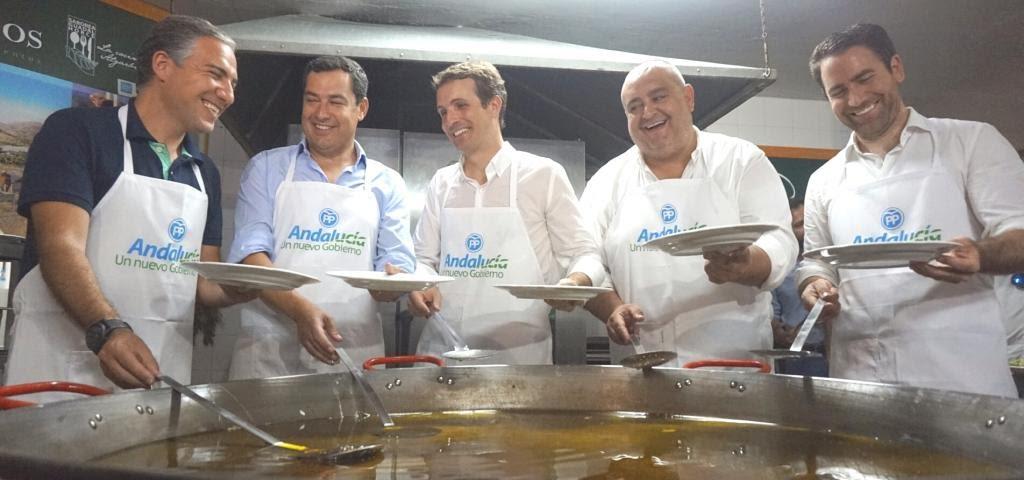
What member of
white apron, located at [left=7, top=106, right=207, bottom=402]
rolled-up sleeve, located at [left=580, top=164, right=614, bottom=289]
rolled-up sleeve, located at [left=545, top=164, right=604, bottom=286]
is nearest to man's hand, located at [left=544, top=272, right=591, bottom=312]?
rolled-up sleeve, located at [left=545, top=164, right=604, bottom=286]

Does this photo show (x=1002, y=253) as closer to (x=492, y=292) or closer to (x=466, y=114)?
(x=492, y=292)

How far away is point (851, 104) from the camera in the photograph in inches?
72.3

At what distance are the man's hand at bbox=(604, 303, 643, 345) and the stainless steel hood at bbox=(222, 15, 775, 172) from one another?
1.55 m

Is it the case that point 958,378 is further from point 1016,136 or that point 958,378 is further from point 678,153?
point 1016,136

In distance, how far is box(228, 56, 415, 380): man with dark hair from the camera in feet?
6.46

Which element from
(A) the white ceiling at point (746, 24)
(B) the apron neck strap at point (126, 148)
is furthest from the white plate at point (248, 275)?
(A) the white ceiling at point (746, 24)

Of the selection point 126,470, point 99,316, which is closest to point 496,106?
point 99,316

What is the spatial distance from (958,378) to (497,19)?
2.98 meters

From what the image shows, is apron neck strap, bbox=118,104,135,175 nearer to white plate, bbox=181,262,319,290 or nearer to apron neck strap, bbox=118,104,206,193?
apron neck strap, bbox=118,104,206,193

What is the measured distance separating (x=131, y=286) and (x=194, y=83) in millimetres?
509

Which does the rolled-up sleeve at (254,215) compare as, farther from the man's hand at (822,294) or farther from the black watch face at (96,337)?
the man's hand at (822,294)

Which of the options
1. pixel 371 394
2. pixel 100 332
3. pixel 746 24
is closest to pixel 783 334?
pixel 746 24

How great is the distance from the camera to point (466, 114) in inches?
85.7

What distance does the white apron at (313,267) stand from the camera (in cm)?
196
